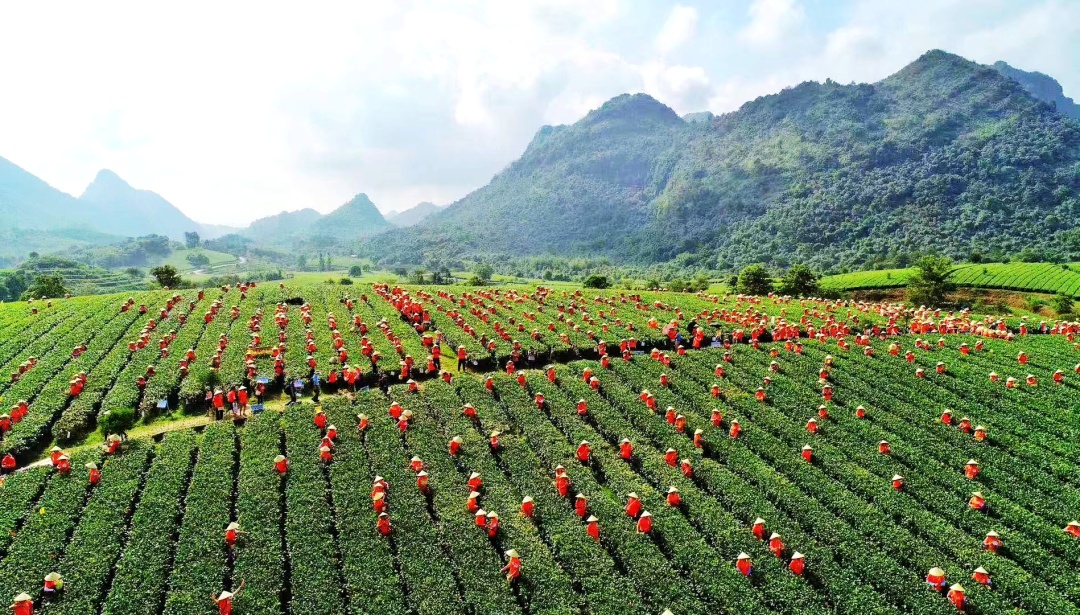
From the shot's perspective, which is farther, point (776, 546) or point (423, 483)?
point (423, 483)

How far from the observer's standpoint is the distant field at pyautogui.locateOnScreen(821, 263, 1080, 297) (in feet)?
224

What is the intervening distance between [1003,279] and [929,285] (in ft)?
48.0

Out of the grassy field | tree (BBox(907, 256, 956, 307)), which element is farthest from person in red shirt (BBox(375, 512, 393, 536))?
tree (BBox(907, 256, 956, 307))

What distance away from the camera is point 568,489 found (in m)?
21.0

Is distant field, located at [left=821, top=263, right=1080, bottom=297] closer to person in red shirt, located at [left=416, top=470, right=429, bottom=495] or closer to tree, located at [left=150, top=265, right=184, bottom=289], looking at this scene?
person in red shirt, located at [left=416, top=470, right=429, bottom=495]

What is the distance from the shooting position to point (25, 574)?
655 inches

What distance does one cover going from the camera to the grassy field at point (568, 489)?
16641 millimetres

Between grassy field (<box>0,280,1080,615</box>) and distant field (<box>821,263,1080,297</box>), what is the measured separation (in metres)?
43.1

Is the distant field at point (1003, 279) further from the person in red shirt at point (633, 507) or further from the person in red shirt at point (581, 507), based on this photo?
the person in red shirt at point (581, 507)

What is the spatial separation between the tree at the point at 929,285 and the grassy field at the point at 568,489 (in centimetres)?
3295

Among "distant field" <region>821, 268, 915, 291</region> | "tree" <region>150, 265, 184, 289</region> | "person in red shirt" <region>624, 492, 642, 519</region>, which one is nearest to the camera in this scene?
"person in red shirt" <region>624, 492, 642, 519</region>

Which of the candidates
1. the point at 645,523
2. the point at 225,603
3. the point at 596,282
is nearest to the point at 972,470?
the point at 645,523

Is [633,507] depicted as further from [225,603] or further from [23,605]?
[23,605]

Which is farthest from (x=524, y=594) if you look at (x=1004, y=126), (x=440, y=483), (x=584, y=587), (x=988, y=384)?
(x=1004, y=126)
